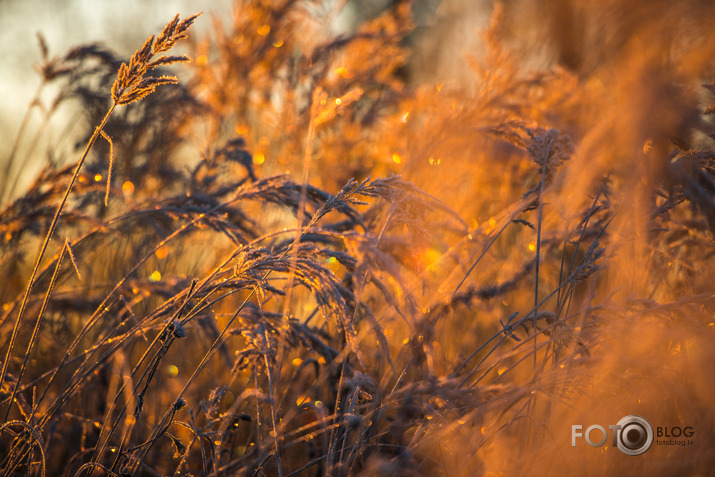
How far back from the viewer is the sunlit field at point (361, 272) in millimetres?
1343

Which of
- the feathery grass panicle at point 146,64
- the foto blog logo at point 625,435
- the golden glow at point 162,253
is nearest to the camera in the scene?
the feathery grass panicle at point 146,64

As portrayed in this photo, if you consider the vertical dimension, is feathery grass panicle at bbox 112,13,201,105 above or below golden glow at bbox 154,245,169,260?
above

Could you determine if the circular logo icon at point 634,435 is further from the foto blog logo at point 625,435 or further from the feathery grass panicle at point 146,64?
the feathery grass panicle at point 146,64

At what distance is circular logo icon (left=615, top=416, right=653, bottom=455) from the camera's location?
58.2 inches

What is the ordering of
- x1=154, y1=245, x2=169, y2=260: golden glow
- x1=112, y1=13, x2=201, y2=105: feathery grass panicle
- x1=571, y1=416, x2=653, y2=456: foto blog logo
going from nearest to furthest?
x1=112, y1=13, x2=201, y2=105: feathery grass panicle → x1=571, y1=416, x2=653, y2=456: foto blog logo → x1=154, y1=245, x2=169, y2=260: golden glow

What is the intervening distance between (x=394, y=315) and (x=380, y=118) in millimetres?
2929

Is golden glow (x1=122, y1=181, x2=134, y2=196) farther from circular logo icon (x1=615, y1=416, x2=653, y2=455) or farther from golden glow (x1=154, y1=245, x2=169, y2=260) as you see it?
circular logo icon (x1=615, y1=416, x2=653, y2=455)

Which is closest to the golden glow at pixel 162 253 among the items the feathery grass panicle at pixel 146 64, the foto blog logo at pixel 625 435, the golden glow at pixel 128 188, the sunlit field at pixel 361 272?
the sunlit field at pixel 361 272

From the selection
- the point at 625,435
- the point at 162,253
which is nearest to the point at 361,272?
the point at 625,435

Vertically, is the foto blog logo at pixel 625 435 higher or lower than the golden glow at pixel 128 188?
lower

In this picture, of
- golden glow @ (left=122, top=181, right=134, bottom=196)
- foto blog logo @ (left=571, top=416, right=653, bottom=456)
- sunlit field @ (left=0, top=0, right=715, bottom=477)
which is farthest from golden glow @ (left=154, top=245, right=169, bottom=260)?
foto blog logo @ (left=571, top=416, right=653, bottom=456)

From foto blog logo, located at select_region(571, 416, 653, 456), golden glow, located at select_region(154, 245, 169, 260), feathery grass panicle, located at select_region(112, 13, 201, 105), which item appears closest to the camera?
feathery grass panicle, located at select_region(112, 13, 201, 105)

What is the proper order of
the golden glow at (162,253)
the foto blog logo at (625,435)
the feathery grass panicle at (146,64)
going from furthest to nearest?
the golden glow at (162,253) → the foto blog logo at (625,435) → the feathery grass panicle at (146,64)

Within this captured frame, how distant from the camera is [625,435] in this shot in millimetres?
1499
